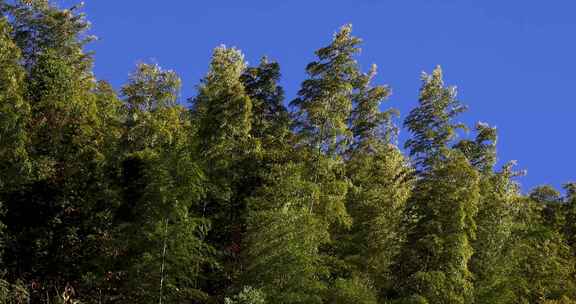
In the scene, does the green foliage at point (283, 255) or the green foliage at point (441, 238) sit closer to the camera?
the green foliage at point (283, 255)

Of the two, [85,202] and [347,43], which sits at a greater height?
[347,43]

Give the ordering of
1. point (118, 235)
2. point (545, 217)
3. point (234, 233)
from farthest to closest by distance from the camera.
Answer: point (545, 217) → point (234, 233) → point (118, 235)

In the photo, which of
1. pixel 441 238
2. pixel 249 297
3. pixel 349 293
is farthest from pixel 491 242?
pixel 249 297

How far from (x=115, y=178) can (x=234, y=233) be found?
20.0 feet

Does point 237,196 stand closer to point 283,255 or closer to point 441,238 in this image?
point 283,255

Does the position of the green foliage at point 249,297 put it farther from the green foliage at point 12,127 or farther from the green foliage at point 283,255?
the green foliage at point 12,127

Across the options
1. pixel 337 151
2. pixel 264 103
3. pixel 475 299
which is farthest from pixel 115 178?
pixel 475 299

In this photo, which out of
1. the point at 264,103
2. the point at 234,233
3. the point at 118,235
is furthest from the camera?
the point at 264,103

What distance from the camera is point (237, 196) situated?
3375 centimetres

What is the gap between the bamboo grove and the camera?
1163 inches

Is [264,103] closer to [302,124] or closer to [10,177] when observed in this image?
[302,124]

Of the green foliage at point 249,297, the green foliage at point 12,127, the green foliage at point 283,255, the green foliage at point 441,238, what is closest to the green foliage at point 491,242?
the green foliage at point 441,238

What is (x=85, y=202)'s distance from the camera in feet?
119

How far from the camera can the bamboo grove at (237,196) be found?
29547 mm
